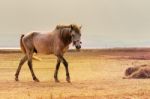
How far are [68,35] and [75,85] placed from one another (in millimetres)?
2412

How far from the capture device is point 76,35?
21984 millimetres

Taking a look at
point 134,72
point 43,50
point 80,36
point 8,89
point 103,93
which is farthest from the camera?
point 134,72

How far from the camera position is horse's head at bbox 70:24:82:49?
2175cm

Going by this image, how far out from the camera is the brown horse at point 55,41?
72.7 feet

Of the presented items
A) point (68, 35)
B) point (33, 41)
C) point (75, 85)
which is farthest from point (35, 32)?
point (75, 85)

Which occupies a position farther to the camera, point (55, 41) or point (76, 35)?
point (55, 41)

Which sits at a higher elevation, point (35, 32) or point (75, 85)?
point (35, 32)

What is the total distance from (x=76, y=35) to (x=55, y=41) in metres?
1.62

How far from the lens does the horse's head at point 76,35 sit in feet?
71.4

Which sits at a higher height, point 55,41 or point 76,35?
point 76,35

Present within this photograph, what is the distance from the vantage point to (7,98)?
56.6 feet

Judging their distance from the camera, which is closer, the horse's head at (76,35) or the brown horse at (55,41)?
the horse's head at (76,35)

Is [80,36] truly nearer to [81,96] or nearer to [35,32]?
[35,32]

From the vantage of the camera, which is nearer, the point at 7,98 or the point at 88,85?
the point at 7,98
